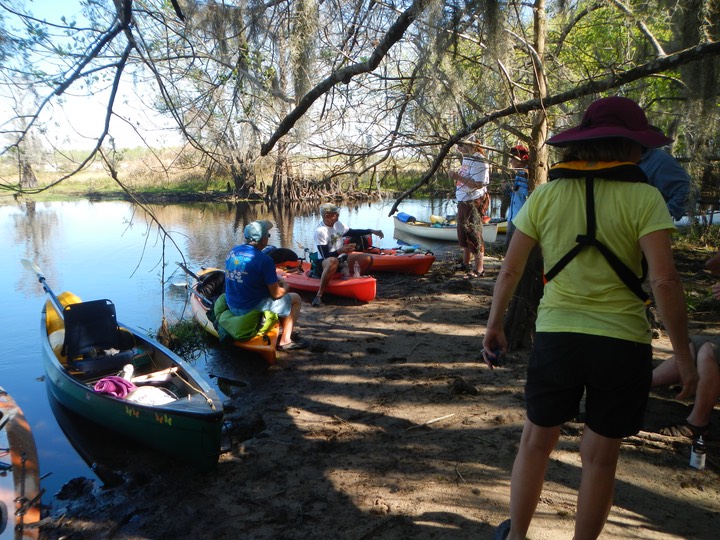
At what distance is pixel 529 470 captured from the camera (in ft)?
6.55

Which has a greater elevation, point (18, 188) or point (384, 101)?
point (384, 101)

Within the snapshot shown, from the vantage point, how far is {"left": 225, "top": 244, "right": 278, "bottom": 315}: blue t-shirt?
562 centimetres

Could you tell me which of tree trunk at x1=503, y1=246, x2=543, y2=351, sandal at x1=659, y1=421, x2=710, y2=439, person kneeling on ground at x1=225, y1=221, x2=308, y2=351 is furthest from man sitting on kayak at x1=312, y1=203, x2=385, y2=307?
sandal at x1=659, y1=421, x2=710, y2=439

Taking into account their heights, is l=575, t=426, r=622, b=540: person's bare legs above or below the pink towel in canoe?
above

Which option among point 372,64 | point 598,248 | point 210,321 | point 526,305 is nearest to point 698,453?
point 598,248

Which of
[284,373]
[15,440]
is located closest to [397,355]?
[284,373]

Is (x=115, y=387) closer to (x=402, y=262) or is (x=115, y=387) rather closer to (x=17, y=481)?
(x=17, y=481)

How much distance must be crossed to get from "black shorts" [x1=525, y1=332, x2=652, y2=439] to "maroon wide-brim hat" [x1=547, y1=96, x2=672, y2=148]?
0.70m

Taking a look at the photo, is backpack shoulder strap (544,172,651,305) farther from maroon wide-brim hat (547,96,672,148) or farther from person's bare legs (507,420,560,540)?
person's bare legs (507,420,560,540)

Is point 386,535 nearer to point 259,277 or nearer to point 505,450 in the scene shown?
point 505,450

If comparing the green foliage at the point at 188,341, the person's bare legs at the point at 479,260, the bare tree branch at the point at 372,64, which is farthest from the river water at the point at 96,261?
the bare tree branch at the point at 372,64

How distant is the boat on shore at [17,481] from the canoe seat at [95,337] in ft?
3.95

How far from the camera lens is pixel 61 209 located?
25953 mm

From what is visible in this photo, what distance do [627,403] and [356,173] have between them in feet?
12.1
